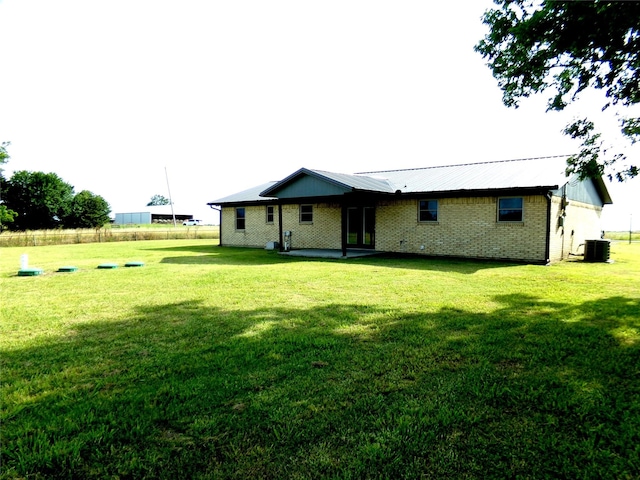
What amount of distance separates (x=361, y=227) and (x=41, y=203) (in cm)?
3883

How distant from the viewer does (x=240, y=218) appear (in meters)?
24.1

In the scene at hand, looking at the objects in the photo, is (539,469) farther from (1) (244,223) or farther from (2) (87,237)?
(2) (87,237)

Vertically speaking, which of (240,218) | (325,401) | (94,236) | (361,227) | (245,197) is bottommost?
(325,401)

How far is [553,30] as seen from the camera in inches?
228

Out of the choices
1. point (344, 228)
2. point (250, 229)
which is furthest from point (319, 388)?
point (250, 229)

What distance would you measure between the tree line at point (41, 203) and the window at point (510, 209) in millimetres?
44238

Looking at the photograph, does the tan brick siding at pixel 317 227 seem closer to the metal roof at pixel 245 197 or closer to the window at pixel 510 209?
the metal roof at pixel 245 197

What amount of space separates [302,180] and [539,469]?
1551 cm

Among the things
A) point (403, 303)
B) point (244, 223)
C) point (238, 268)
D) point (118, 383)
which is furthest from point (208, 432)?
point (244, 223)

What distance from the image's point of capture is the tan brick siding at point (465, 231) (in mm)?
Answer: 14125

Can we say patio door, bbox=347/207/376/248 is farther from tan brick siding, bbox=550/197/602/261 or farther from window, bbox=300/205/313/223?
tan brick siding, bbox=550/197/602/261

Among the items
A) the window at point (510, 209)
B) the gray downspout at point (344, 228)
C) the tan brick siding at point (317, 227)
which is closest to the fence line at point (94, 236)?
the tan brick siding at point (317, 227)

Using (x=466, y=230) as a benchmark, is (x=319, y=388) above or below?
below

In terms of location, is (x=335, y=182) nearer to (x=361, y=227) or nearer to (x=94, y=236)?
(x=361, y=227)
